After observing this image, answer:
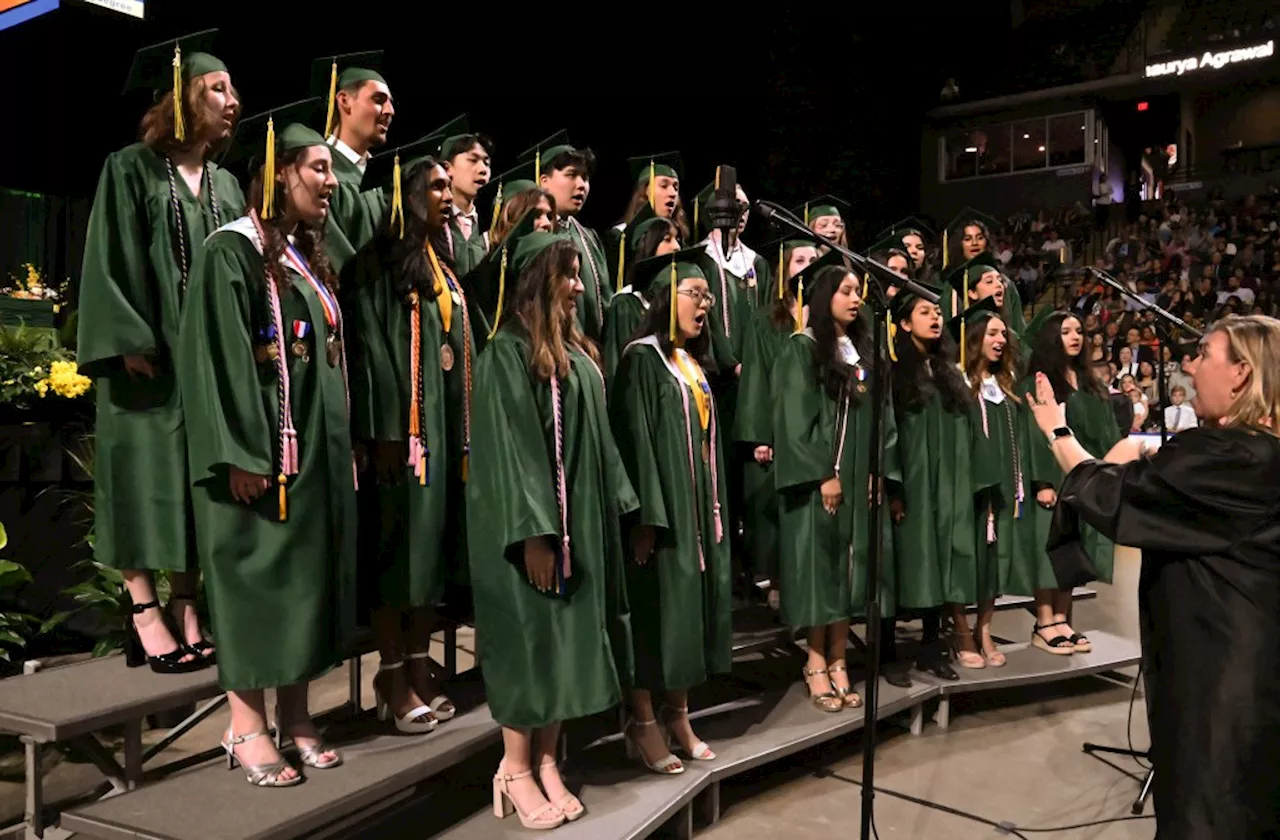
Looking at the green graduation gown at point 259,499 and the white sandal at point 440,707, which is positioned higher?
the green graduation gown at point 259,499

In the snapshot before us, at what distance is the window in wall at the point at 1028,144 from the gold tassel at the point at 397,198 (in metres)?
22.9

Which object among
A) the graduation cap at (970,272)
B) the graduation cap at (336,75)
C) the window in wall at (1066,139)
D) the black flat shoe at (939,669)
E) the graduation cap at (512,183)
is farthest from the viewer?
the window in wall at (1066,139)

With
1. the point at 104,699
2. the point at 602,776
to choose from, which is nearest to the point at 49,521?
the point at 104,699

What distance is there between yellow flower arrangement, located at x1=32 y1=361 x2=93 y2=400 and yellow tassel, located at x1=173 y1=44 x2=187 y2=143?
76.3 inches

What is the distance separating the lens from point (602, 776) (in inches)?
145

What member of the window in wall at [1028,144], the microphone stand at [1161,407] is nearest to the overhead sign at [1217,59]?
the window in wall at [1028,144]

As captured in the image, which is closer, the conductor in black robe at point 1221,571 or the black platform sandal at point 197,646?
the conductor in black robe at point 1221,571

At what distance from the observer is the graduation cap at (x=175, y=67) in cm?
319

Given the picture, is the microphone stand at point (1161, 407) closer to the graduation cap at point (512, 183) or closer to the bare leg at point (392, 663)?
the graduation cap at point (512, 183)

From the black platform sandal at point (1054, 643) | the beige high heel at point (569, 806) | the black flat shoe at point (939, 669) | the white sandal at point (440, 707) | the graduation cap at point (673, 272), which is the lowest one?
the black platform sandal at point (1054, 643)

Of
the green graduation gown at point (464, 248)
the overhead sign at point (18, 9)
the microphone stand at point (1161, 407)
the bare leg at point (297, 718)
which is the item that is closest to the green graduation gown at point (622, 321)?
the green graduation gown at point (464, 248)

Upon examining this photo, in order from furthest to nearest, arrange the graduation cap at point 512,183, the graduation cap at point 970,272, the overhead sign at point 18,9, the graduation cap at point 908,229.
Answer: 1. the overhead sign at point 18,9
2. the graduation cap at point 908,229
3. the graduation cap at point 970,272
4. the graduation cap at point 512,183

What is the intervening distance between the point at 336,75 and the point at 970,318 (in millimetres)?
3228

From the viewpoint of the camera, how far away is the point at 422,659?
3.61 metres
